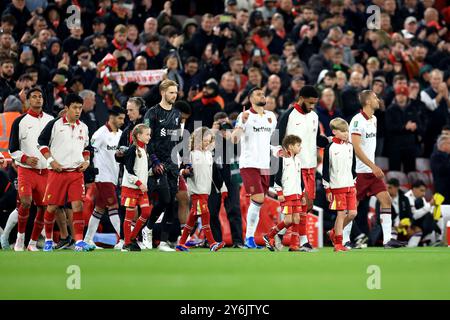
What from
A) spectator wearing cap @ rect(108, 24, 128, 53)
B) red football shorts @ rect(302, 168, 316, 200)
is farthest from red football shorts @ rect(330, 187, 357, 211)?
spectator wearing cap @ rect(108, 24, 128, 53)

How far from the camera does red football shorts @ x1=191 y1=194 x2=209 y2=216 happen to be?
1653 cm

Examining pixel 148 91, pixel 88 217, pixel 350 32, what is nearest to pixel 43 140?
pixel 88 217

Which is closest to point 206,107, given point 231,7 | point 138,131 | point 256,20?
point 138,131

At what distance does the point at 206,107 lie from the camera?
1998cm

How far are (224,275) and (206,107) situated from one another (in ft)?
24.3

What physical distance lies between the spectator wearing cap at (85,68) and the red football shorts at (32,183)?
449 centimetres

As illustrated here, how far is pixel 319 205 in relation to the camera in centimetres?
2072

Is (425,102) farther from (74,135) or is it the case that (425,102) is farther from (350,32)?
(74,135)

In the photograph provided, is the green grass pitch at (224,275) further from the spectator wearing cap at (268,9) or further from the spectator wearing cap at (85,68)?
the spectator wearing cap at (268,9)

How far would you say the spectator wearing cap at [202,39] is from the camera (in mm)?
23562

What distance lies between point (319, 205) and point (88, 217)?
14.6 ft

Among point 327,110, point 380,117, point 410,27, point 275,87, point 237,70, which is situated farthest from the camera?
point 410,27

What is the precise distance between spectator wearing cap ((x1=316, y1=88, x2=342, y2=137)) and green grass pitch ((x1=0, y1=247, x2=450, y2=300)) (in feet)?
17.3

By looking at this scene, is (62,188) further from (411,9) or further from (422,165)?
(411,9)
